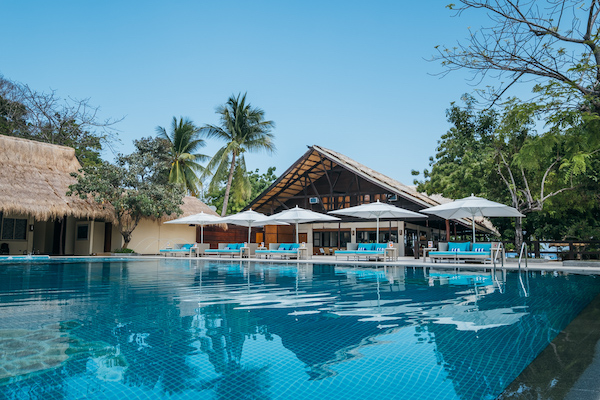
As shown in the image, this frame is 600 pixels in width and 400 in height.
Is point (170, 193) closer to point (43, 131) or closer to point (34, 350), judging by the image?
point (43, 131)

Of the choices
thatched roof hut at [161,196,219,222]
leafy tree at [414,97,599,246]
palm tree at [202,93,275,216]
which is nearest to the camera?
leafy tree at [414,97,599,246]

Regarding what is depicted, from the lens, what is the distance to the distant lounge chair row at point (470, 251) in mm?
12441

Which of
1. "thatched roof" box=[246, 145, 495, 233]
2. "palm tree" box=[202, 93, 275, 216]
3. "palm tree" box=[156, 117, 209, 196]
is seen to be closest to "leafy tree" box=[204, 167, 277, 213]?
"palm tree" box=[156, 117, 209, 196]

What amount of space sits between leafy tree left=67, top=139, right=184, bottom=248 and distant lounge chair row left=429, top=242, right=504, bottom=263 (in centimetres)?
1301

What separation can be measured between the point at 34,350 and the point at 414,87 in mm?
14645

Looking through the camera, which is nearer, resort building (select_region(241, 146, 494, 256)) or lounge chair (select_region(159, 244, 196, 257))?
lounge chair (select_region(159, 244, 196, 257))

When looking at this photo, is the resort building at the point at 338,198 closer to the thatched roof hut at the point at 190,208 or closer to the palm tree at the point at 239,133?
the thatched roof hut at the point at 190,208

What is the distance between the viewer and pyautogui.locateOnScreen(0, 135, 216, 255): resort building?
17672mm

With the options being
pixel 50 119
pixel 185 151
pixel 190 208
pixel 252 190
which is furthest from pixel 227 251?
pixel 252 190

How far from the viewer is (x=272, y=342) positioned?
12.1 ft

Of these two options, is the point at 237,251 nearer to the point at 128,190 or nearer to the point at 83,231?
the point at 128,190

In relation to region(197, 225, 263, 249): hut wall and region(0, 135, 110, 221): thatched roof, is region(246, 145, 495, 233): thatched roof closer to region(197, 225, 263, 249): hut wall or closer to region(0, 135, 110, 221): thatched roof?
region(197, 225, 263, 249): hut wall

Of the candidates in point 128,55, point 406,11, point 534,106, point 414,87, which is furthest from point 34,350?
point 128,55

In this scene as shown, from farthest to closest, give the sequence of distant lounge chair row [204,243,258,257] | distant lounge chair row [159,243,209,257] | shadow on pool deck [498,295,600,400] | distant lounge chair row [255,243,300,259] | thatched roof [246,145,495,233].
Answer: thatched roof [246,145,495,233] → distant lounge chair row [159,243,209,257] → distant lounge chair row [204,243,258,257] → distant lounge chair row [255,243,300,259] → shadow on pool deck [498,295,600,400]
